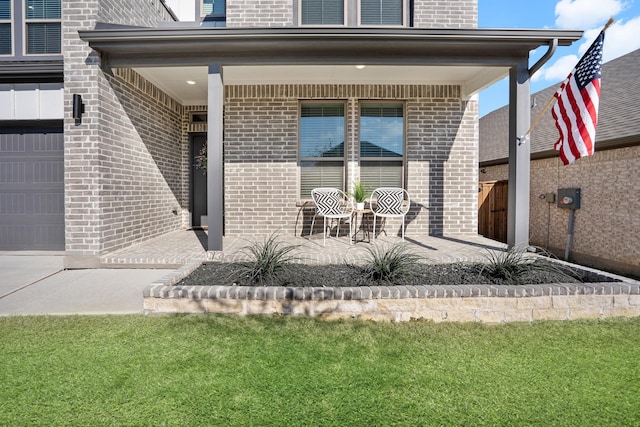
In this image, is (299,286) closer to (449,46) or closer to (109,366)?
(109,366)

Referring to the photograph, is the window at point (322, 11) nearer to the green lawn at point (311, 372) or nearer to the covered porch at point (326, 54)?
the covered porch at point (326, 54)

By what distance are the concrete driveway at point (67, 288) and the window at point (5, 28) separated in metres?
3.39

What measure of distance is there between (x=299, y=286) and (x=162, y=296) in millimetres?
1233

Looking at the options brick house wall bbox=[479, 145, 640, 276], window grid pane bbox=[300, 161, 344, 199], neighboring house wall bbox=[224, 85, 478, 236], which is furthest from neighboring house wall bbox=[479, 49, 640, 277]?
window grid pane bbox=[300, 161, 344, 199]

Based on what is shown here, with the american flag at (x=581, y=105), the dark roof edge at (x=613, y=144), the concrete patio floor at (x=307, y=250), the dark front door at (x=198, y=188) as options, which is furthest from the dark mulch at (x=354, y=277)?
the dark front door at (x=198, y=188)

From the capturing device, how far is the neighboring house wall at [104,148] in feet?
15.4

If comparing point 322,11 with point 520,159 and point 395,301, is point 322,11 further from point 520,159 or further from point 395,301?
point 395,301

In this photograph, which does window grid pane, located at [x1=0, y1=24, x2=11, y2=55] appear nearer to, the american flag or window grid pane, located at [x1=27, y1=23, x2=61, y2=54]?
window grid pane, located at [x1=27, y1=23, x2=61, y2=54]

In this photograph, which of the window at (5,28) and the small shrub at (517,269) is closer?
the small shrub at (517,269)

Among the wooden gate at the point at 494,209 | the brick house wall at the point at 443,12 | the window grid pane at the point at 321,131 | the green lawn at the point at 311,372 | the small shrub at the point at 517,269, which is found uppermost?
the brick house wall at the point at 443,12

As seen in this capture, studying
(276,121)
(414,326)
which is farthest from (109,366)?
(276,121)

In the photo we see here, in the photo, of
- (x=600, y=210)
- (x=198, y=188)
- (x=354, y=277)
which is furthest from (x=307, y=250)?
(x=600, y=210)

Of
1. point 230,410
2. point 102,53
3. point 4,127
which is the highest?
point 102,53

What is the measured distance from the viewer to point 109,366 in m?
2.22
